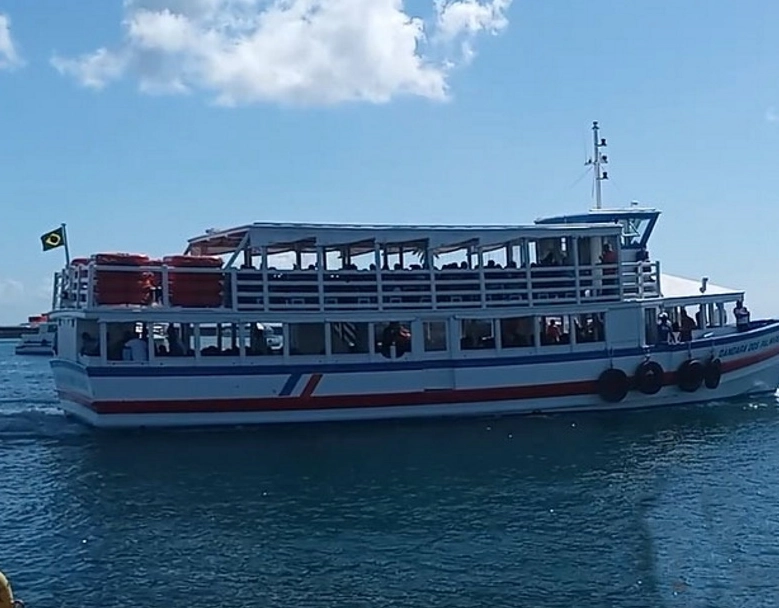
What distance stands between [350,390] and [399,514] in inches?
348

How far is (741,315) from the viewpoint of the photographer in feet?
102

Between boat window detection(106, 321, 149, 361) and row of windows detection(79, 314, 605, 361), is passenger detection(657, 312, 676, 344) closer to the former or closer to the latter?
row of windows detection(79, 314, 605, 361)

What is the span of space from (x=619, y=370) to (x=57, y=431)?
1481cm

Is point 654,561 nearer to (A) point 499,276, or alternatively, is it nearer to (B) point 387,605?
(B) point 387,605

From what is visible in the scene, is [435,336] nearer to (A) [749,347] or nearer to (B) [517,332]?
(B) [517,332]

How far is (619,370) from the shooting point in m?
27.3

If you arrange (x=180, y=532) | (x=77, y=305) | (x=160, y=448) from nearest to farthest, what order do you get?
(x=180, y=532) < (x=160, y=448) < (x=77, y=305)

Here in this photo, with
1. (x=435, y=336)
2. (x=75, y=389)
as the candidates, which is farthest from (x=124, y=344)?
(x=435, y=336)

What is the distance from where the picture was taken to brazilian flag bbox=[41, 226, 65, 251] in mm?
28562

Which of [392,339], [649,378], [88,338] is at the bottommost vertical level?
[649,378]

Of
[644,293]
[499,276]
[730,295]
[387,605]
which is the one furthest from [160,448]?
[730,295]

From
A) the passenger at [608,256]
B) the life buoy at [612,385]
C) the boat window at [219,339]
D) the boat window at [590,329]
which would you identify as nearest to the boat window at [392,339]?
the boat window at [219,339]

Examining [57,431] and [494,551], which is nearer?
[494,551]

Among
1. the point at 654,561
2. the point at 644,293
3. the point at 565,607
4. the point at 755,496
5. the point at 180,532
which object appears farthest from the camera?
the point at 644,293
